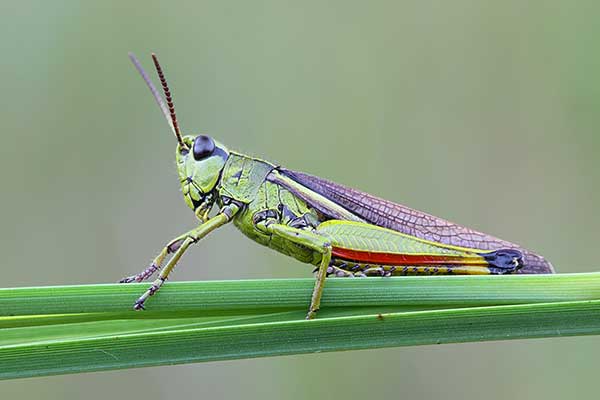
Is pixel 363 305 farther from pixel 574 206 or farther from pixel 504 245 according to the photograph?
pixel 574 206

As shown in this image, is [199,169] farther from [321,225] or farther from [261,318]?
[261,318]

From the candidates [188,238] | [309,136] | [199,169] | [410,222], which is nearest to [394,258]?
[410,222]

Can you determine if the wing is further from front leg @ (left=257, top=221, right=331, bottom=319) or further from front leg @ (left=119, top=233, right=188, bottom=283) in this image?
front leg @ (left=119, top=233, right=188, bottom=283)

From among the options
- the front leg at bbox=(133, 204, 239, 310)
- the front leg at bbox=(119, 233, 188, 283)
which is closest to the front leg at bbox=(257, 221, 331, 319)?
the front leg at bbox=(133, 204, 239, 310)

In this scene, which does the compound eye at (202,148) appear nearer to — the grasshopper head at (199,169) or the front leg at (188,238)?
the grasshopper head at (199,169)

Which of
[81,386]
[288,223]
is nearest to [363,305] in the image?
[288,223]

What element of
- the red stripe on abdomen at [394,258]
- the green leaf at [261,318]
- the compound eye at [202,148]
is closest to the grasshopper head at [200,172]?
the compound eye at [202,148]
